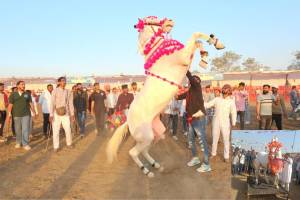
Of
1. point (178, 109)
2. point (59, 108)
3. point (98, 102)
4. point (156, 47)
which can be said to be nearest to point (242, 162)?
point (156, 47)

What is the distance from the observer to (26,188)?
5.75m

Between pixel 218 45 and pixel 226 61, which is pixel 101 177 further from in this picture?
pixel 226 61

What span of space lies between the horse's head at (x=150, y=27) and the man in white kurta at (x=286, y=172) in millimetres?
2309

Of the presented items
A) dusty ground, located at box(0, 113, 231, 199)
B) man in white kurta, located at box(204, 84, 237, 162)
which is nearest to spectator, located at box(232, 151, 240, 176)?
dusty ground, located at box(0, 113, 231, 199)

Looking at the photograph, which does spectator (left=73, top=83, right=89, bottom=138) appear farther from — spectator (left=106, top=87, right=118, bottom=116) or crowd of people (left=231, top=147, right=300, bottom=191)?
crowd of people (left=231, top=147, right=300, bottom=191)

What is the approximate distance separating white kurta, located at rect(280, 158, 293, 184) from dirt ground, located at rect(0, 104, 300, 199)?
429mm

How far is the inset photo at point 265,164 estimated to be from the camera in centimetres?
330

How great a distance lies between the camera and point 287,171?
11.2 feet

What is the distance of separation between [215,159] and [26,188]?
399cm

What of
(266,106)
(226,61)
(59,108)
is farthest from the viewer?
(226,61)

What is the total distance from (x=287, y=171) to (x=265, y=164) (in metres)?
0.25

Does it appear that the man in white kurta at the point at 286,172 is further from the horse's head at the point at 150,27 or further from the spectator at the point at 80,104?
the spectator at the point at 80,104

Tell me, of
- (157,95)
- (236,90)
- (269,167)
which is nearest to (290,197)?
(269,167)

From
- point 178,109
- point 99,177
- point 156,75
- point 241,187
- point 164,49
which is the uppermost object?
point 164,49
